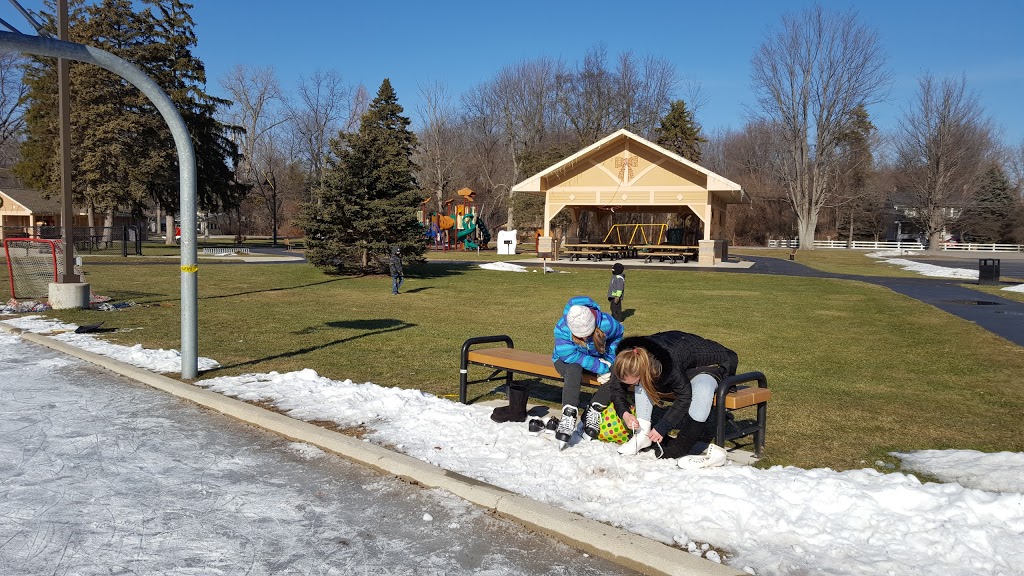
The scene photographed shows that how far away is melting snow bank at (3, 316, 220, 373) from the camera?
8.76m

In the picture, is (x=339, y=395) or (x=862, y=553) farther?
(x=339, y=395)

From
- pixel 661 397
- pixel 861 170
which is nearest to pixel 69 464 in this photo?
pixel 661 397

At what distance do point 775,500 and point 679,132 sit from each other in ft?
211

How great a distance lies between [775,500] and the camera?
14.2 feet

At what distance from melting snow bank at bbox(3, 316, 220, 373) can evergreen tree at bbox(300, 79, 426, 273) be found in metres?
13.2

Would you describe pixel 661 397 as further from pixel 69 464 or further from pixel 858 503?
pixel 69 464

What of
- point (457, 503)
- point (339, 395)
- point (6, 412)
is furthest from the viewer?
point (339, 395)

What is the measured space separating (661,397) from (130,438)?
14.0 feet

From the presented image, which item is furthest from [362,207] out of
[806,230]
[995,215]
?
[995,215]

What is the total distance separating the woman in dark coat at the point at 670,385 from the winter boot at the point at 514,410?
118cm

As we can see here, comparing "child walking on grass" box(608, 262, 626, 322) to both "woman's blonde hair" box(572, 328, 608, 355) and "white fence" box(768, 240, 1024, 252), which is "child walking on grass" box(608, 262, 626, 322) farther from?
"white fence" box(768, 240, 1024, 252)

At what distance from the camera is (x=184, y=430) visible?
6156 millimetres

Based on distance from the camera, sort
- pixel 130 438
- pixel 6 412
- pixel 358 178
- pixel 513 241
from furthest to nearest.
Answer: pixel 513 241 < pixel 358 178 < pixel 6 412 < pixel 130 438

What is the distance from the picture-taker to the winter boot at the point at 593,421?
5.61m
